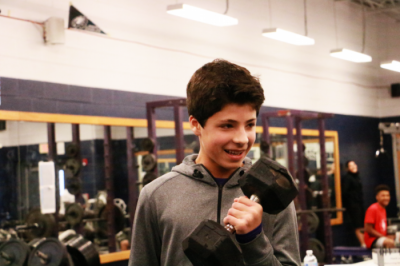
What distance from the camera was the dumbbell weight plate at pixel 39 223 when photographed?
499 centimetres

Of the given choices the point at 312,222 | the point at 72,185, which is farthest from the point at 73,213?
the point at 312,222

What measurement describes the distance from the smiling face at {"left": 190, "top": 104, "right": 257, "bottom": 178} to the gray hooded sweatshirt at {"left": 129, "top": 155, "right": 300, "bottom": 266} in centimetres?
9

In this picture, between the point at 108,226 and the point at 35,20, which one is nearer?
the point at 35,20

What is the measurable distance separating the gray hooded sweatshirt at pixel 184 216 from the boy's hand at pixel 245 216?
14cm

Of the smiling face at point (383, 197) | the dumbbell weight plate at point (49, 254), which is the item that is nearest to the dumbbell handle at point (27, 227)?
the dumbbell weight plate at point (49, 254)

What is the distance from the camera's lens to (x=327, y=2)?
9.82 meters

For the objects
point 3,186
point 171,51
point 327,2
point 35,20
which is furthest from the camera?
point 327,2

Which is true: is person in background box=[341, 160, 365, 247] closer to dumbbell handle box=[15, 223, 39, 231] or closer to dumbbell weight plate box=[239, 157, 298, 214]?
dumbbell handle box=[15, 223, 39, 231]

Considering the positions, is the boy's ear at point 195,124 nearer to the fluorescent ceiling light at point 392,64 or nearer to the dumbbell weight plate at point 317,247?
the dumbbell weight plate at point 317,247

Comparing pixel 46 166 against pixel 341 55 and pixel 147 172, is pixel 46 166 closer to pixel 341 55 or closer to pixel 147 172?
pixel 147 172

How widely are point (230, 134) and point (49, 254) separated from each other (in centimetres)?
375

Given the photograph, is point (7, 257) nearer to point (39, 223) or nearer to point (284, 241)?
point (39, 223)

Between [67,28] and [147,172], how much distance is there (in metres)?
1.72

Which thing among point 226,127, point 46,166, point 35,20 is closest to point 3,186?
point 46,166
